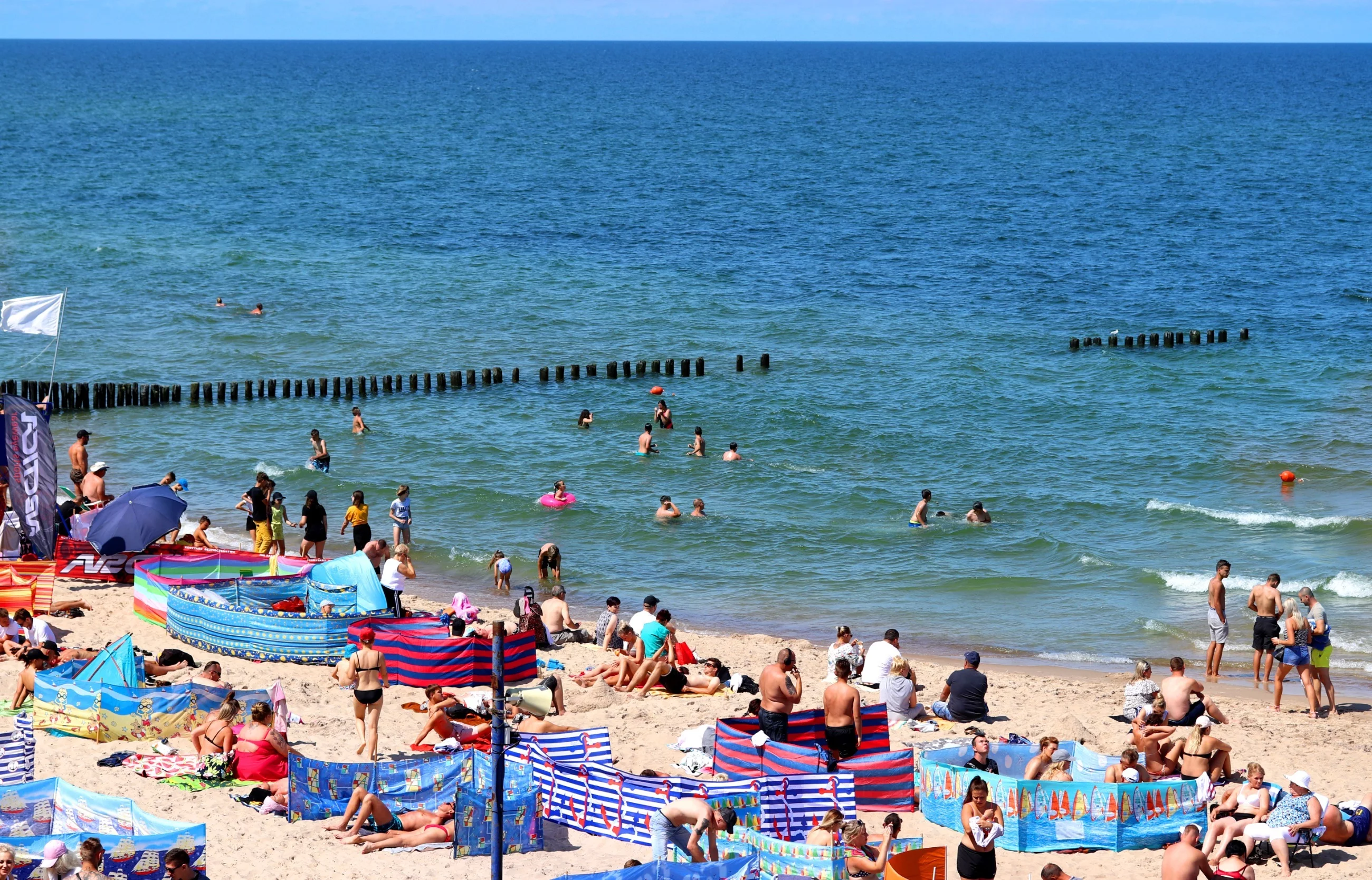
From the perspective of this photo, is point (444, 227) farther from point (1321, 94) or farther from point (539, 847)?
point (1321, 94)

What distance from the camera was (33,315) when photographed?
76.7 feet

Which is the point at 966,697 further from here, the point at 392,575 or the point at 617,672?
the point at 392,575

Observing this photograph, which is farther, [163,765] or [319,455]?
[319,455]

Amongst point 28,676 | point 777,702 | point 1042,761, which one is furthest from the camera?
point 28,676

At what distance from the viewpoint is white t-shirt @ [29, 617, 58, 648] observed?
18.0 m

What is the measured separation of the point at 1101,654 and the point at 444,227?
49674mm

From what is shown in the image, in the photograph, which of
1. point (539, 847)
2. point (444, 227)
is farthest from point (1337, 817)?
point (444, 227)

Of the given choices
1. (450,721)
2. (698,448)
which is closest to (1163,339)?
(698,448)

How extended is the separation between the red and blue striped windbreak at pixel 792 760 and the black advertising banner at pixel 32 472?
1136 centimetres

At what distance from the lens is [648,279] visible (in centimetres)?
5344

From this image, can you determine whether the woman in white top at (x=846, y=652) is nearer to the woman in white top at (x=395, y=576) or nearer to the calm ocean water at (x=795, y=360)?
the calm ocean water at (x=795, y=360)

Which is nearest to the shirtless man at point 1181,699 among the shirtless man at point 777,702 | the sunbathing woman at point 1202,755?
the sunbathing woman at point 1202,755

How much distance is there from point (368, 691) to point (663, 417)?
1917 cm

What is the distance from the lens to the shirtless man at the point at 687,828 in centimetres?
1285
